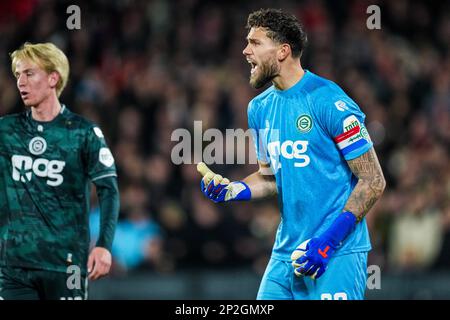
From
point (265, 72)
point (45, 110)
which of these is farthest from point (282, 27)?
point (45, 110)

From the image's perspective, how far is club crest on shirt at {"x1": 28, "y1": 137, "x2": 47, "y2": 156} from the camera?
267 inches

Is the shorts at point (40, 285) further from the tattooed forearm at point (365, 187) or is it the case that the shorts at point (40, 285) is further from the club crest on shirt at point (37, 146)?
the tattooed forearm at point (365, 187)

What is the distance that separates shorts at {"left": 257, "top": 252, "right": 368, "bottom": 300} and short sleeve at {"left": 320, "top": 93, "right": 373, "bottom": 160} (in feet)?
2.13

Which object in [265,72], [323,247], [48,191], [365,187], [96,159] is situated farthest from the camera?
[96,159]

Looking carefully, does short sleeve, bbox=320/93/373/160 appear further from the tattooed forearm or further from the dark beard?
the dark beard

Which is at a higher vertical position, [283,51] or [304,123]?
[283,51]

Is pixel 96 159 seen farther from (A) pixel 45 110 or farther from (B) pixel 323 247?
(B) pixel 323 247

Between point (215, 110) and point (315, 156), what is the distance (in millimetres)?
6321

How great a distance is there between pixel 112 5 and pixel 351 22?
3.57 m

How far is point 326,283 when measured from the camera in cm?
605

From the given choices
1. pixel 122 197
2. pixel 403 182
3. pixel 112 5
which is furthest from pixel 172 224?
pixel 112 5

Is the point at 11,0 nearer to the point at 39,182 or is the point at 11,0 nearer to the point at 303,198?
the point at 39,182

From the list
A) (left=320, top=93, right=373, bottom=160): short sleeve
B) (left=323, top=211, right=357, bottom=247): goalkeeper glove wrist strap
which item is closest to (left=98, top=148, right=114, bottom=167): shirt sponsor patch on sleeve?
(left=320, top=93, right=373, bottom=160): short sleeve

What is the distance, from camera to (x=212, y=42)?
14.2 m
